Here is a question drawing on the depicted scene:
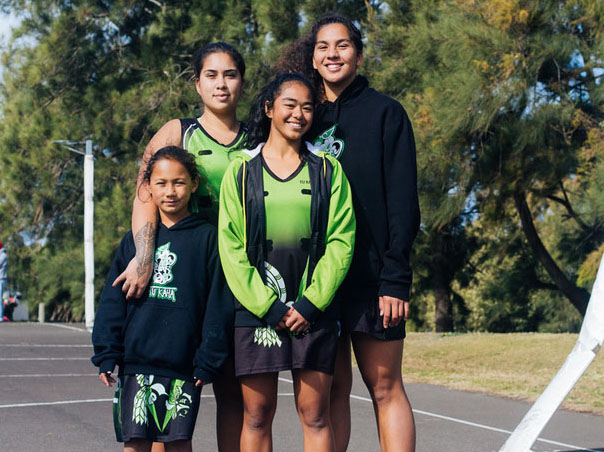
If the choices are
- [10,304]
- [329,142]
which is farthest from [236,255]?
[10,304]

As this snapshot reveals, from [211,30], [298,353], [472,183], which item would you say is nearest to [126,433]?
[298,353]

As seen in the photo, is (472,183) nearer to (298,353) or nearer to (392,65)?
(392,65)

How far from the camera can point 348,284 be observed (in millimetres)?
3885

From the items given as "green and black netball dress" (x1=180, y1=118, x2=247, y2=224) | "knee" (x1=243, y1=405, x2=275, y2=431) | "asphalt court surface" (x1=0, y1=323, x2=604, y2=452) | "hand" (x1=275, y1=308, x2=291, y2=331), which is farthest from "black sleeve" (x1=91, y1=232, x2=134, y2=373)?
"asphalt court surface" (x1=0, y1=323, x2=604, y2=452)

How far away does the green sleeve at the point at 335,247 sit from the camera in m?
3.62

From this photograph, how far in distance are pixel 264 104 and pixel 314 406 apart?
123cm

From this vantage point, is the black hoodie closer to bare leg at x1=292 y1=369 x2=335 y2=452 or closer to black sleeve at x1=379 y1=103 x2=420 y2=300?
bare leg at x1=292 y1=369 x2=335 y2=452

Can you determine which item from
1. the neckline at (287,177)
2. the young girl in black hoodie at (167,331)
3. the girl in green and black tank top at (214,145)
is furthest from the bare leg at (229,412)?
the neckline at (287,177)

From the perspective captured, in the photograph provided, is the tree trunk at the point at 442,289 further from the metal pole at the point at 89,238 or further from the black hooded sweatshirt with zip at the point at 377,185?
the black hooded sweatshirt with zip at the point at 377,185

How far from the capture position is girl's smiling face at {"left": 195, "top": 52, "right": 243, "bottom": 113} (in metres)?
4.09

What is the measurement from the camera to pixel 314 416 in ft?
12.2

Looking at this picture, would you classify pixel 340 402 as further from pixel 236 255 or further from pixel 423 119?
pixel 423 119

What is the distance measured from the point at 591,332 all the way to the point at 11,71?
30.8 m

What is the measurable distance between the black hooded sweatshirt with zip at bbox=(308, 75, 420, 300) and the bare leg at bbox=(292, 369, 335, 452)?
1.19ft
